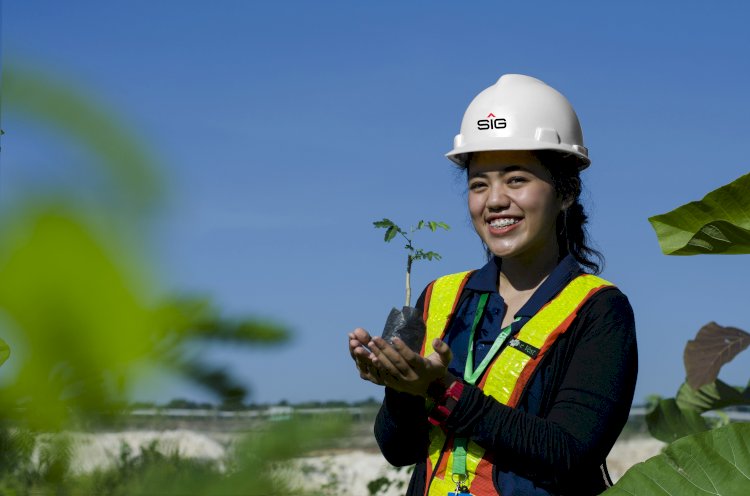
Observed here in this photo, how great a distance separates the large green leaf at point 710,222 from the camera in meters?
1.99

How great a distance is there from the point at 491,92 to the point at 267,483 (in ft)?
4.86

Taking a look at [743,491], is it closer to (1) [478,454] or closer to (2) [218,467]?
(1) [478,454]

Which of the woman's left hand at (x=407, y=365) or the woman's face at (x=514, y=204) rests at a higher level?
the woman's face at (x=514, y=204)

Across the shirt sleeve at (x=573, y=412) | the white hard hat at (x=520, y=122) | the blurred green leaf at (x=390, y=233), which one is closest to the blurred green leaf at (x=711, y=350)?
the white hard hat at (x=520, y=122)

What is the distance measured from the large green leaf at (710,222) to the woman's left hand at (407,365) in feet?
2.10

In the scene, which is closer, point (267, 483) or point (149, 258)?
point (149, 258)

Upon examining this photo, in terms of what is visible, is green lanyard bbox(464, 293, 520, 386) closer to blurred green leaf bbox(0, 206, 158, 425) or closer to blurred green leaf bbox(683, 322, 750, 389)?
blurred green leaf bbox(0, 206, 158, 425)

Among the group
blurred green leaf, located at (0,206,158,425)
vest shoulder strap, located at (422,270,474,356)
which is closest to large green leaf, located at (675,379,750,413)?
vest shoulder strap, located at (422,270,474,356)

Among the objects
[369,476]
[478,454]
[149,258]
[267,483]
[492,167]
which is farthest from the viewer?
[369,476]

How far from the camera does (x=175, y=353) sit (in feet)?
1.92

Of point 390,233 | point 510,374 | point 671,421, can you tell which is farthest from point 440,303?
point 671,421

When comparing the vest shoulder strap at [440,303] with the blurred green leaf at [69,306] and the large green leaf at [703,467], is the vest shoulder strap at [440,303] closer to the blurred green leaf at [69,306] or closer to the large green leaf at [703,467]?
the large green leaf at [703,467]

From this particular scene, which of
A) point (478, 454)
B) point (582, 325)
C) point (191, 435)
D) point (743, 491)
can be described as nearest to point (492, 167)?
point (582, 325)

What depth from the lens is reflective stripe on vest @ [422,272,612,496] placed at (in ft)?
5.67
